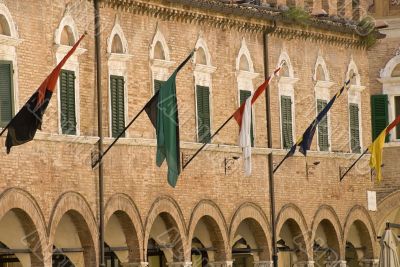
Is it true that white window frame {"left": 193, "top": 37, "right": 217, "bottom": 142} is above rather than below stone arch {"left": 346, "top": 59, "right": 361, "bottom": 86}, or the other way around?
below

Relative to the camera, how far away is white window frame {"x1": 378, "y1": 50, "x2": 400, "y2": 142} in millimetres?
64562

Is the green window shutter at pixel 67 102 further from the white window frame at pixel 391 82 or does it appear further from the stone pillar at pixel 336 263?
the white window frame at pixel 391 82

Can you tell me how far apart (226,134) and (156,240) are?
13.9 ft

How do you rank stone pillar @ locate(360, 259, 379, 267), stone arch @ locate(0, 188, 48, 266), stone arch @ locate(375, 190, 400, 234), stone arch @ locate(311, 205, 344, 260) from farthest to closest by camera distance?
stone arch @ locate(375, 190, 400, 234)
stone pillar @ locate(360, 259, 379, 267)
stone arch @ locate(311, 205, 344, 260)
stone arch @ locate(0, 188, 48, 266)

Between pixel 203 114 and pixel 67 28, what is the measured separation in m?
7.24

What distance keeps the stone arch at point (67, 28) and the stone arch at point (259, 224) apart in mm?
9623

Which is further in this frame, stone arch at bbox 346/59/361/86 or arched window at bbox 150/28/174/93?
stone arch at bbox 346/59/361/86

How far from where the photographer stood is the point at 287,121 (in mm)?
57156

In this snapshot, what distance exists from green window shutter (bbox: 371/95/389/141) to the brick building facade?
2.12 metres

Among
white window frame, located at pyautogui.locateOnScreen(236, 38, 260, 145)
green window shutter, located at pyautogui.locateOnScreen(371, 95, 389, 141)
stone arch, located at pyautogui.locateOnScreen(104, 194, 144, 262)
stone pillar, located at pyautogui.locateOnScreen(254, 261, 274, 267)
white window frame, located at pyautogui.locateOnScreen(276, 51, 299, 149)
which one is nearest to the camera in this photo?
stone arch, located at pyautogui.locateOnScreen(104, 194, 144, 262)

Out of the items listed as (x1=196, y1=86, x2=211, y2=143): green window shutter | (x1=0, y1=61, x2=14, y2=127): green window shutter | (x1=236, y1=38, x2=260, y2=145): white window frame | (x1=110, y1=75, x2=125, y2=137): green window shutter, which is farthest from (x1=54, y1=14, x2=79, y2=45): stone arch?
(x1=236, y1=38, x2=260, y2=145): white window frame

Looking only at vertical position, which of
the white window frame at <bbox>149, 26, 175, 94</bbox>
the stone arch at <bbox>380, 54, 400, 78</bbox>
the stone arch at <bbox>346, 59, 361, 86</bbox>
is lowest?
the white window frame at <bbox>149, 26, 175, 94</bbox>

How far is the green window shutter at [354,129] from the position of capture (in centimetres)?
6109

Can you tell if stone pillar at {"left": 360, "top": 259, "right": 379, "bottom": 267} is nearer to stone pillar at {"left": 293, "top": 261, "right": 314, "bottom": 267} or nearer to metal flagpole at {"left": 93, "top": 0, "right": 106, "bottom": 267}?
stone pillar at {"left": 293, "top": 261, "right": 314, "bottom": 267}
